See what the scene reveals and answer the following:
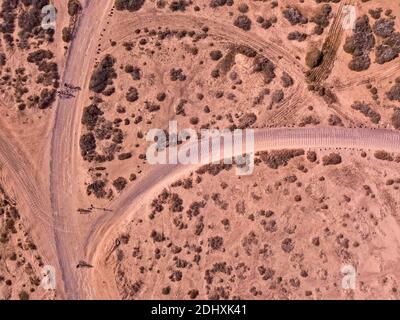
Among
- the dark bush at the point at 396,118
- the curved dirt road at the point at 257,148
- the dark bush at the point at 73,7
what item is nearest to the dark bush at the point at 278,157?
the curved dirt road at the point at 257,148

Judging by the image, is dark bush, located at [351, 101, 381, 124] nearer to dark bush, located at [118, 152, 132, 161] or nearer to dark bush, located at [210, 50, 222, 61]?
dark bush, located at [210, 50, 222, 61]

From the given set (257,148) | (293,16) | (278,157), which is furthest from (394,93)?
(257,148)

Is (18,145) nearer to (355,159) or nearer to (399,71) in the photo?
(355,159)

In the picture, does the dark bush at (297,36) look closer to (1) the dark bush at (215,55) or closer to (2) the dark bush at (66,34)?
(1) the dark bush at (215,55)

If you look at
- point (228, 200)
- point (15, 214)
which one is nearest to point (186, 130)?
point (228, 200)

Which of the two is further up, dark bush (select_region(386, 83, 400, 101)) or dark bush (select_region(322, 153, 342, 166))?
dark bush (select_region(386, 83, 400, 101))

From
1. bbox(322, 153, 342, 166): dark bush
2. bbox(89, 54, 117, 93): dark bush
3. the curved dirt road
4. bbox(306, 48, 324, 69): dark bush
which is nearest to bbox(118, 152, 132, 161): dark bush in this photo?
the curved dirt road
